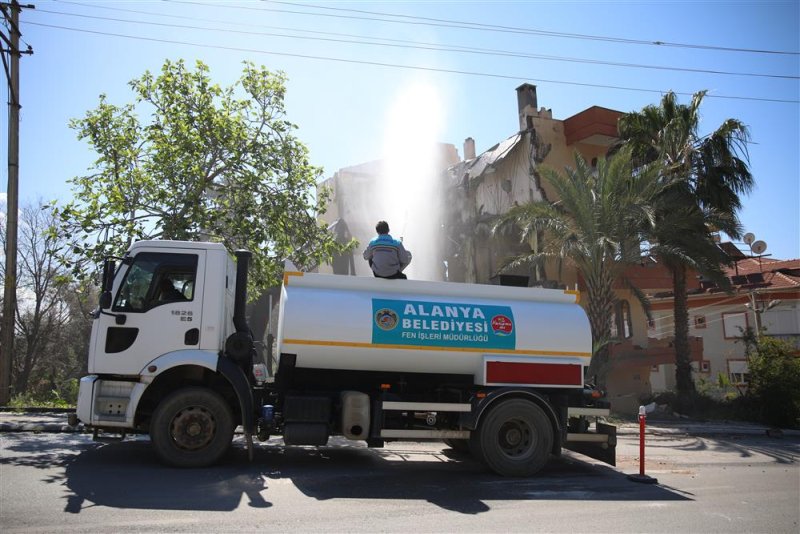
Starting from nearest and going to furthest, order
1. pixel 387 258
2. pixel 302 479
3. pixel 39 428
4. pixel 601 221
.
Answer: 1. pixel 302 479
2. pixel 387 258
3. pixel 39 428
4. pixel 601 221

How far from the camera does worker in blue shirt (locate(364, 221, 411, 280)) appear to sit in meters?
8.55

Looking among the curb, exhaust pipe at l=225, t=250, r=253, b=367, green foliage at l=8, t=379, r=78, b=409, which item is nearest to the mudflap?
exhaust pipe at l=225, t=250, r=253, b=367

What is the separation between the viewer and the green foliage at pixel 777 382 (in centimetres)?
1631

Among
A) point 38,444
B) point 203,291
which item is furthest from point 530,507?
point 38,444

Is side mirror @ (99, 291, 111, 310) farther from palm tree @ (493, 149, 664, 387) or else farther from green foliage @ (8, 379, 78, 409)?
palm tree @ (493, 149, 664, 387)

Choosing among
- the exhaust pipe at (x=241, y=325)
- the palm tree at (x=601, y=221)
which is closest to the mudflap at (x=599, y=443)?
the exhaust pipe at (x=241, y=325)

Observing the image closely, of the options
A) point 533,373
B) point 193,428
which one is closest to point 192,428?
point 193,428

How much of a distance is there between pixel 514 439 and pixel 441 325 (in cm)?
188

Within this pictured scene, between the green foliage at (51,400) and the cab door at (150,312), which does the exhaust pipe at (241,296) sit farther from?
the green foliage at (51,400)

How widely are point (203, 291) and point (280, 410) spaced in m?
1.89

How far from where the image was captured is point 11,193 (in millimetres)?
14539

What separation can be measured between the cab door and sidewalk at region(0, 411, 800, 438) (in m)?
3.31

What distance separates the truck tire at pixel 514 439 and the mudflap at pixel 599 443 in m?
Result: 0.50

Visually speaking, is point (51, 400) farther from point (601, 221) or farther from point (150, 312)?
point (601, 221)
